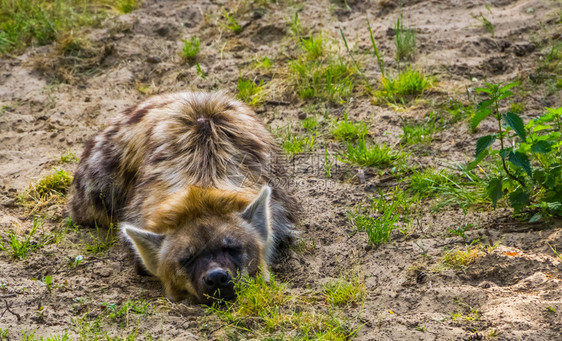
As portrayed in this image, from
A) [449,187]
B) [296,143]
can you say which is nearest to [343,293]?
[449,187]

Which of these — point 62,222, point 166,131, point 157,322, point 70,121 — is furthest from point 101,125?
point 157,322

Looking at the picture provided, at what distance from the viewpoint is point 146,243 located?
370 cm

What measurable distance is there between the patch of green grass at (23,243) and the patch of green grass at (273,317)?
1.27m

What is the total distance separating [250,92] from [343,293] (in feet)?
8.86

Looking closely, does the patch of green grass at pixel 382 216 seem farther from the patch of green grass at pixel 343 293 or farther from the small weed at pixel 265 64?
the small weed at pixel 265 64

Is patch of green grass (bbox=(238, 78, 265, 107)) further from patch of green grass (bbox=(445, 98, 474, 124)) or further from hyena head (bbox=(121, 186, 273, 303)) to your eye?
hyena head (bbox=(121, 186, 273, 303))

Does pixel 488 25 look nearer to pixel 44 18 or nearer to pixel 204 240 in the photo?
pixel 204 240

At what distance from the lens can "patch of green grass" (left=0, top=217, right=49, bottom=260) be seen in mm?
4070

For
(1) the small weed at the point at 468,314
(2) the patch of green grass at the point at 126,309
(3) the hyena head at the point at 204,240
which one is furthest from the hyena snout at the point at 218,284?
(1) the small weed at the point at 468,314

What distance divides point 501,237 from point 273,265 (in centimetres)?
123

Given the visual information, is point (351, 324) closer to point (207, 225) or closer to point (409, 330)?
point (409, 330)

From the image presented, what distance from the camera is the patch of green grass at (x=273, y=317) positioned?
313cm

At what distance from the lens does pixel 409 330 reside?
3070mm

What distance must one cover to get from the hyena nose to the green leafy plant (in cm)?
141
